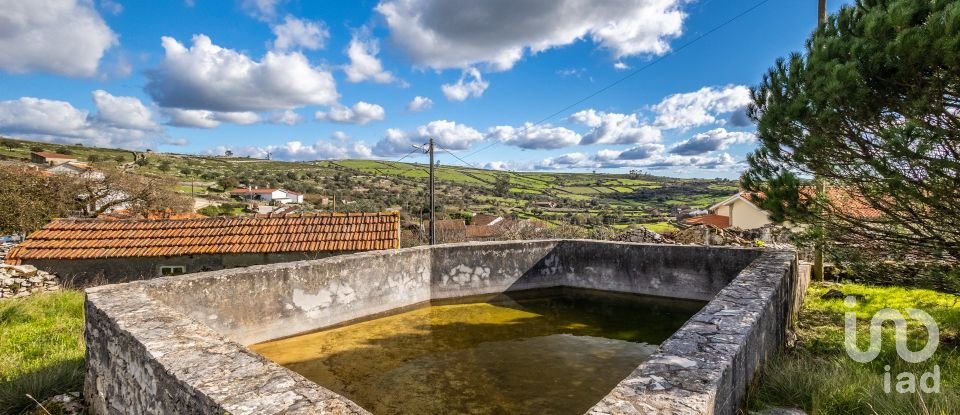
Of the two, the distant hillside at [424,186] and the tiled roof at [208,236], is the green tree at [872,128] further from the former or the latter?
the distant hillside at [424,186]

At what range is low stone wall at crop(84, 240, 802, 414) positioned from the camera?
2916 millimetres

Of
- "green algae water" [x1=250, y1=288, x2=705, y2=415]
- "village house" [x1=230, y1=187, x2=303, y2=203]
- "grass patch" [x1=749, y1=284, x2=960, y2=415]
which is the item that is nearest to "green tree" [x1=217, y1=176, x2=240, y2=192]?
"village house" [x1=230, y1=187, x2=303, y2=203]

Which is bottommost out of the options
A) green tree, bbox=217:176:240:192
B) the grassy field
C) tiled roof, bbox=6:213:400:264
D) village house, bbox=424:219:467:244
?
village house, bbox=424:219:467:244

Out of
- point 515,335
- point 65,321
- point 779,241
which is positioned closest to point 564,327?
point 515,335

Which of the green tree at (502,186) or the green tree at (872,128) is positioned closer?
the green tree at (872,128)

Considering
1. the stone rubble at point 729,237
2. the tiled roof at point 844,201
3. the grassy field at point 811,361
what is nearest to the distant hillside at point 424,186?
the stone rubble at point 729,237

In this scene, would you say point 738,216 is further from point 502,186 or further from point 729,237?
point 502,186

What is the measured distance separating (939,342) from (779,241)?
976 cm

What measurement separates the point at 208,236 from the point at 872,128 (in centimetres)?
1284

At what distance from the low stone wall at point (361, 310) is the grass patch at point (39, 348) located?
20.6 inches

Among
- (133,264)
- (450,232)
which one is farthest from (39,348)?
(450,232)

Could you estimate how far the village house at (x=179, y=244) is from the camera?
10.9 m

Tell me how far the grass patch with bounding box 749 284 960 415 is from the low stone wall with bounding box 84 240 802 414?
0.94ft

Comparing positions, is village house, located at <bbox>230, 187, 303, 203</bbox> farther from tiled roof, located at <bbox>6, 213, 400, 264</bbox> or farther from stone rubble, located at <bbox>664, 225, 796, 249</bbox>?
stone rubble, located at <bbox>664, 225, 796, 249</bbox>
